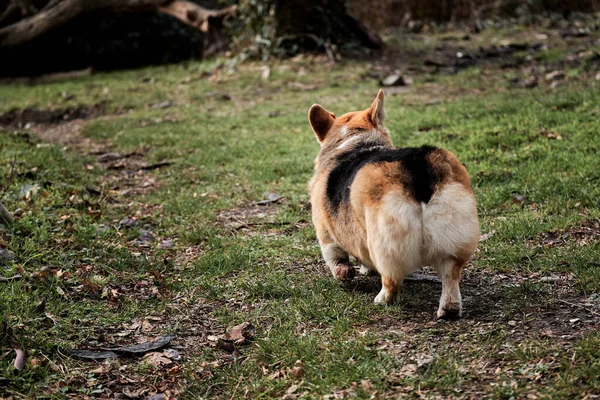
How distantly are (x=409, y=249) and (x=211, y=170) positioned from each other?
4.51 metres

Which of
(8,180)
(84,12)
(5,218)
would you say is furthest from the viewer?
(84,12)

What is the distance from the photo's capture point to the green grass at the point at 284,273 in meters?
3.46

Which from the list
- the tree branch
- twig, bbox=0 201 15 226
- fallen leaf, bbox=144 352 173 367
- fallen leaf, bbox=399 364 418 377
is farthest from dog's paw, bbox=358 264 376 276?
the tree branch

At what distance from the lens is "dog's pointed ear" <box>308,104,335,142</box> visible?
17.1 feet

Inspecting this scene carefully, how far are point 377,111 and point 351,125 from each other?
22 centimetres

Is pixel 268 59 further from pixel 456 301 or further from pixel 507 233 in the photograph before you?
pixel 456 301

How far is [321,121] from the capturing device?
529 centimetres

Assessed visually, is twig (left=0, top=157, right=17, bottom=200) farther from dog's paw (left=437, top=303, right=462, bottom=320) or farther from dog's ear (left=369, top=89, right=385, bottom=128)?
dog's paw (left=437, top=303, right=462, bottom=320)

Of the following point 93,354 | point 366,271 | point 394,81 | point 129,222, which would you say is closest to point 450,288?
point 366,271

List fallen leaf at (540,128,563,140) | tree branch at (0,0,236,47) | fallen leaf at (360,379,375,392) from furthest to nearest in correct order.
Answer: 1. tree branch at (0,0,236,47)
2. fallen leaf at (540,128,563,140)
3. fallen leaf at (360,379,375,392)

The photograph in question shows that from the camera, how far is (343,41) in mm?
13492

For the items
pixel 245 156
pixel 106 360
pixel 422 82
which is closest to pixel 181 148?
pixel 245 156

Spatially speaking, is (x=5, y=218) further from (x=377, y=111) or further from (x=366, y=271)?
(x=377, y=111)

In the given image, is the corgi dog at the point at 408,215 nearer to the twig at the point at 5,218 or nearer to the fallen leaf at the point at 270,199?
the fallen leaf at the point at 270,199
